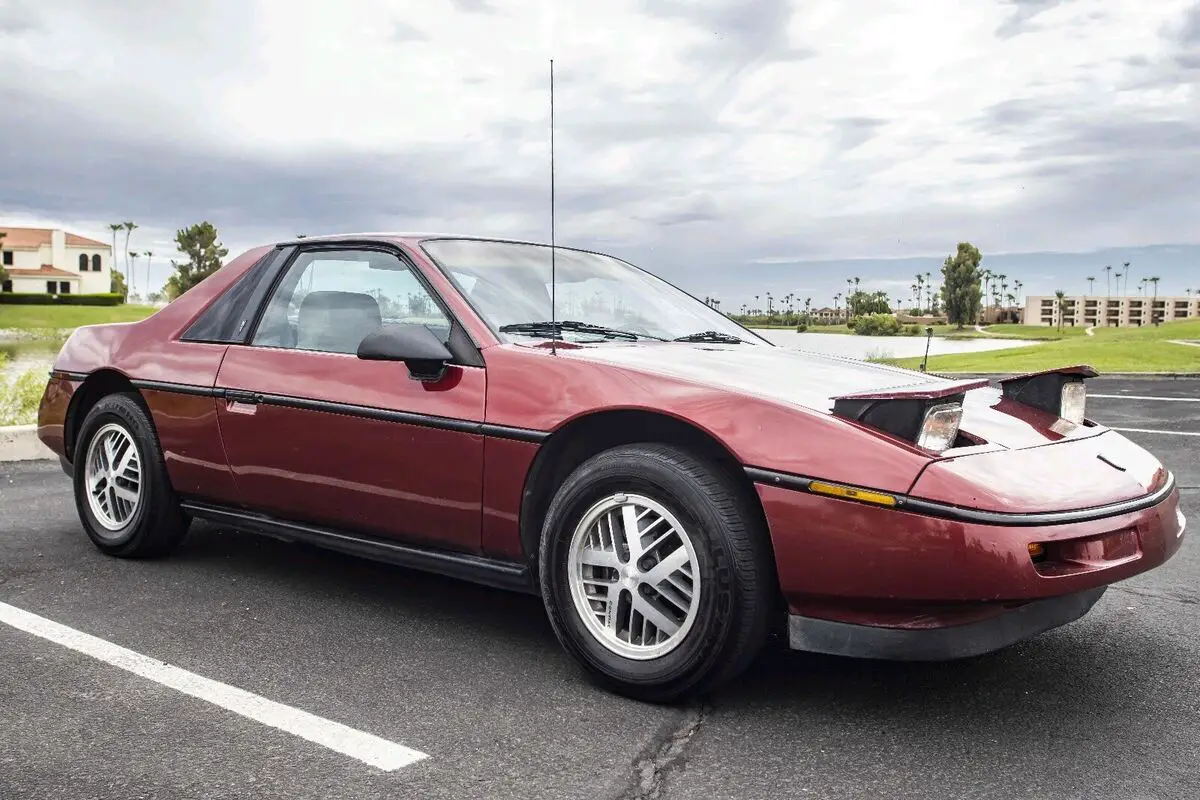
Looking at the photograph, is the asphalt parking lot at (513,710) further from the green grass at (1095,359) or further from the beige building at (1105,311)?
the beige building at (1105,311)

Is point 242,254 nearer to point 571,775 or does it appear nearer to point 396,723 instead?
point 396,723

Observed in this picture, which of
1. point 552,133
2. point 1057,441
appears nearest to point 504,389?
point 552,133

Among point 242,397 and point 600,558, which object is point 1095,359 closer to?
point 242,397

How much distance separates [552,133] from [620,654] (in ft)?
5.57

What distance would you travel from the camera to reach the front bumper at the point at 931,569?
8.73ft

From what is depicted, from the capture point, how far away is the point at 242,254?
15.2 feet

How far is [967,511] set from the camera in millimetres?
2660

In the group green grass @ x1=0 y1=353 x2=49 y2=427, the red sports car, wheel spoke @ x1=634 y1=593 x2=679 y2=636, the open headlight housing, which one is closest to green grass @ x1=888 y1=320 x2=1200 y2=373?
green grass @ x1=0 y1=353 x2=49 y2=427

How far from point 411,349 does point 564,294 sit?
0.74m

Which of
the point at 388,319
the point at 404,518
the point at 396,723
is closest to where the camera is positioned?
the point at 396,723

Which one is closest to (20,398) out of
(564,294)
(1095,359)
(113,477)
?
(113,477)

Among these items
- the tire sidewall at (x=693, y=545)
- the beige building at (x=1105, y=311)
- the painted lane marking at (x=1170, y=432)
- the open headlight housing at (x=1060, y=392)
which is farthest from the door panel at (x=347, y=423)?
the beige building at (x=1105, y=311)

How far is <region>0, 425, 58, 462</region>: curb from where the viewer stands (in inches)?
311

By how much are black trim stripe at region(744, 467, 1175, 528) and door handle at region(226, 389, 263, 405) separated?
2.09 m
